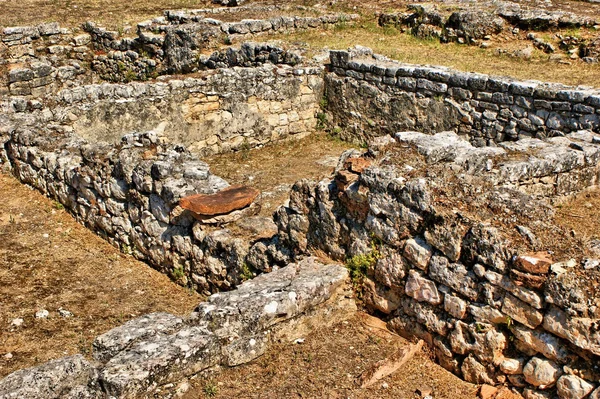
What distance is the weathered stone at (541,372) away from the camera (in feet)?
17.8

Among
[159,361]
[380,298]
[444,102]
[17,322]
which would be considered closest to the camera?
[159,361]

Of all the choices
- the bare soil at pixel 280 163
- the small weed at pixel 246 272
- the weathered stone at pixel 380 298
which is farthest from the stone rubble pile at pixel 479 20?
the weathered stone at pixel 380 298

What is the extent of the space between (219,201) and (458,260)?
354 centimetres

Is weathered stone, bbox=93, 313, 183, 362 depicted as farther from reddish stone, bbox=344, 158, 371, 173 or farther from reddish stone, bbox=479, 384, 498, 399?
reddish stone, bbox=479, 384, 498, 399

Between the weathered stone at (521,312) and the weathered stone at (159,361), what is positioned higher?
the weathered stone at (521,312)

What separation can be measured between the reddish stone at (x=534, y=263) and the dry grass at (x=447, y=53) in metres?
9.12

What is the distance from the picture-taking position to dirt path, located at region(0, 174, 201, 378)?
7676mm

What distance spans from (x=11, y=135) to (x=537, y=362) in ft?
31.4

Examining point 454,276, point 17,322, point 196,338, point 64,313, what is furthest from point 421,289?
point 17,322

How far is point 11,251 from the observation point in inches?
386

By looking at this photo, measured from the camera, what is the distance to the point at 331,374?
6195 millimetres

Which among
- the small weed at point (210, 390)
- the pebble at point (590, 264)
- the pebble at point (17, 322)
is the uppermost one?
the pebble at point (590, 264)

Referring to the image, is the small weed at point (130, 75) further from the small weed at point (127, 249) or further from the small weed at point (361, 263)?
the small weed at point (361, 263)

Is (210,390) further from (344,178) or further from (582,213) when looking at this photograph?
(582,213)
